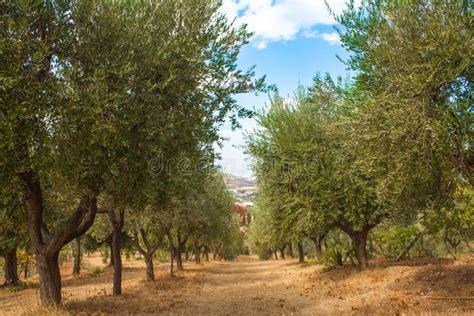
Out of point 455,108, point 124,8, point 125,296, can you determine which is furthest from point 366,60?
point 125,296

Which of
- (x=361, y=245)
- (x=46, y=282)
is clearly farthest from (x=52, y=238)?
(x=361, y=245)


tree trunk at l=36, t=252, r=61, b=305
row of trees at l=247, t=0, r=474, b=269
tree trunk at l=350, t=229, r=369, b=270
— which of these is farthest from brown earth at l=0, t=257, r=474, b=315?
row of trees at l=247, t=0, r=474, b=269

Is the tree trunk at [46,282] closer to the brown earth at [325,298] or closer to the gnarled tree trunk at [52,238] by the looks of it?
the gnarled tree trunk at [52,238]

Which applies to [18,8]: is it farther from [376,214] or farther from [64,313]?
[376,214]

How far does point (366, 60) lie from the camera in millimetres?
15008

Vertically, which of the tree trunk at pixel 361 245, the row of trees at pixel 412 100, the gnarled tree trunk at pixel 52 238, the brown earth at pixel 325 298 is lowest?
the brown earth at pixel 325 298

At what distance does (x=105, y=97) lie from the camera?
11.7m

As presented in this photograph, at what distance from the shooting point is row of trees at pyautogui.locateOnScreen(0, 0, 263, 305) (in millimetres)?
11570

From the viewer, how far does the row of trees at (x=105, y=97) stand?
38.0 ft

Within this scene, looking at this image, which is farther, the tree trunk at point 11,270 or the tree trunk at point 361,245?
the tree trunk at point 11,270

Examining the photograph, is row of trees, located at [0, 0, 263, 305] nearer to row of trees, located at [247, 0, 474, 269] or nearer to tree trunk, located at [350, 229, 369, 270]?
row of trees, located at [247, 0, 474, 269]

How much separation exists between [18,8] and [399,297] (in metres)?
17.2

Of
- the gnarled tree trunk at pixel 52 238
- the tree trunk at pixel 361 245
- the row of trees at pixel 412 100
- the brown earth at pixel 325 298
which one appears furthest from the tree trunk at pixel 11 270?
the row of trees at pixel 412 100

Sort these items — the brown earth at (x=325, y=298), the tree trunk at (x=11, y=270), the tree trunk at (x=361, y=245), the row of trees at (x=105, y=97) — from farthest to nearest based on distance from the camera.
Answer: the tree trunk at (x=11, y=270) < the tree trunk at (x=361, y=245) < the brown earth at (x=325, y=298) < the row of trees at (x=105, y=97)
